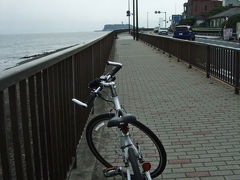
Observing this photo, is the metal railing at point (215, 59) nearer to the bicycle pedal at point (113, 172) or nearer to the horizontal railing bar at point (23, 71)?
the bicycle pedal at point (113, 172)

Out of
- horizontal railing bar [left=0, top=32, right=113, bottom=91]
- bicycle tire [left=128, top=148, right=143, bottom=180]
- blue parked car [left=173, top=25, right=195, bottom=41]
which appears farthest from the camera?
blue parked car [left=173, top=25, right=195, bottom=41]

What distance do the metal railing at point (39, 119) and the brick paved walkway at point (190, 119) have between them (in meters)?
0.67

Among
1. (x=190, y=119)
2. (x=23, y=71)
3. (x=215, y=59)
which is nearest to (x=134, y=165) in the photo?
(x=23, y=71)

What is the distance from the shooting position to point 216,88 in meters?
9.05

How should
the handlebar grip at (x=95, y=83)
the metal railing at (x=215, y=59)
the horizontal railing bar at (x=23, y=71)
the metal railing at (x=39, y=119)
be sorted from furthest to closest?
the metal railing at (x=215, y=59), the handlebar grip at (x=95, y=83), the metal railing at (x=39, y=119), the horizontal railing bar at (x=23, y=71)

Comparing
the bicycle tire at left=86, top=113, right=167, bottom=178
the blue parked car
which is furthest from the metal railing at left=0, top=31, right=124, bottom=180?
the blue parked car

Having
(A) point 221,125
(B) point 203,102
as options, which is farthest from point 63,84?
(B) point 203,102

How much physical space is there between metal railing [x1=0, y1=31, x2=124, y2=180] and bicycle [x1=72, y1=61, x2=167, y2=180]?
282 millimetres

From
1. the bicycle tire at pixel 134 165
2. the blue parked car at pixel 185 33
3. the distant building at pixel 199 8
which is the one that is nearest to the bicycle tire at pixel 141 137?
the bicycle tire at pixel 134 165

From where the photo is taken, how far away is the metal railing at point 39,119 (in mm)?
2057

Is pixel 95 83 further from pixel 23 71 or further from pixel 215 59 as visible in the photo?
pixel 215 59

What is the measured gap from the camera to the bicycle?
2.91 metres

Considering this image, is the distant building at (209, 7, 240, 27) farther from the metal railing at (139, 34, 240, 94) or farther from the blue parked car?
the metal railing at (139, 34, 240, 94)

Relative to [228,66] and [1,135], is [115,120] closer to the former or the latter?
[1,135]
